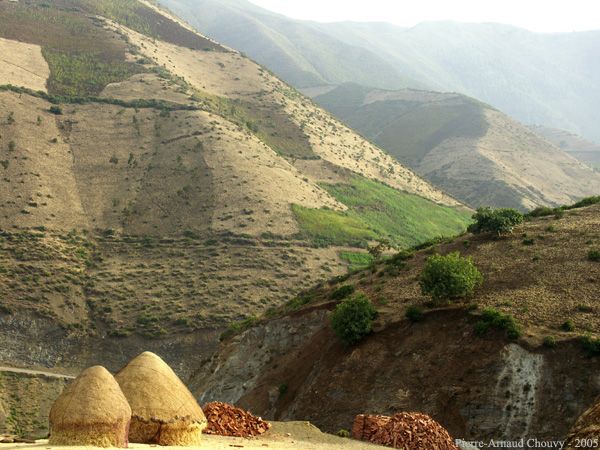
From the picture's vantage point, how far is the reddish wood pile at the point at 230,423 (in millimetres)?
34500

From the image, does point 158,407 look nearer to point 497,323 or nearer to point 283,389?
point 283,389

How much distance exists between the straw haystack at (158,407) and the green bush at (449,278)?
22.9 meters

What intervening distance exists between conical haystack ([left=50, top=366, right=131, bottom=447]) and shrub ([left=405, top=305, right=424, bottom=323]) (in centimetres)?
2591

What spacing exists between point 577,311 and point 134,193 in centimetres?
8150

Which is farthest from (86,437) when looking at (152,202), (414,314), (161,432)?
(152,202)

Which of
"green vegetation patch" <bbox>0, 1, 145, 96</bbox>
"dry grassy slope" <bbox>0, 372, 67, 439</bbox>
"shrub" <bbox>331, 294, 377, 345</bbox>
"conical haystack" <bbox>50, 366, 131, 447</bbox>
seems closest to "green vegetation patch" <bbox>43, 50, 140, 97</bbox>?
"green vegetation patch" <bbox>0, 1, 145, 96</bbox>

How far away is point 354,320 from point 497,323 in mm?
10177

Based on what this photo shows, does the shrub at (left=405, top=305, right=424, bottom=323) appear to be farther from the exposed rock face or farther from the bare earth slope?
the bare earth slope

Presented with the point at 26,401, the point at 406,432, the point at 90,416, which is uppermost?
the point at 90,416

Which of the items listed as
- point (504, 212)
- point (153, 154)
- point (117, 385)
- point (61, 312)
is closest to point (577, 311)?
point (504, 212)

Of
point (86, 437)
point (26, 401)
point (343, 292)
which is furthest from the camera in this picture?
point (26, 401)

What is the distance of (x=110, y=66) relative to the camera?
154 meters

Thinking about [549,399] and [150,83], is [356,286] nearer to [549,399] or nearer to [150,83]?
[549,399]

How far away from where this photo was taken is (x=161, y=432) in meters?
27.0
